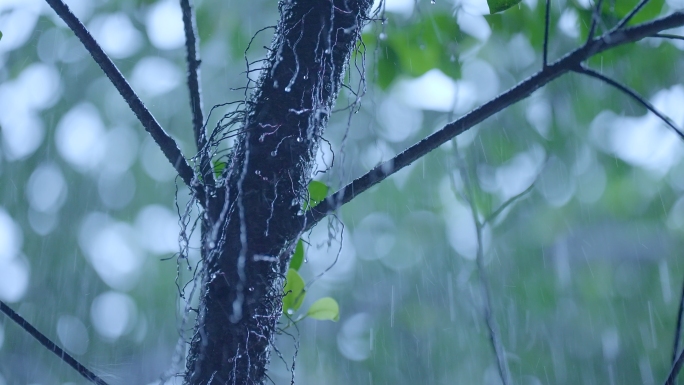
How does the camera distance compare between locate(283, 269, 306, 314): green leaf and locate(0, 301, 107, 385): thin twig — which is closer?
locate(0, 301, 107, 385): thin twig

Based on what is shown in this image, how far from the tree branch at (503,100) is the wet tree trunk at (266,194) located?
0.03 metres

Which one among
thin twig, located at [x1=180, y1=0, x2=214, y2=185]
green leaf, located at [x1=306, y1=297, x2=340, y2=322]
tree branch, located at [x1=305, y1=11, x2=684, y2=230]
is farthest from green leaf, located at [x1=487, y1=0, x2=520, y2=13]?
green leaf, located at [x1=306, y1=297, x2=340, y2=322]

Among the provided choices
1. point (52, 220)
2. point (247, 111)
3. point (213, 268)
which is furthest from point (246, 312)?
point (52, 220)

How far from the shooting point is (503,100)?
1.21 ft

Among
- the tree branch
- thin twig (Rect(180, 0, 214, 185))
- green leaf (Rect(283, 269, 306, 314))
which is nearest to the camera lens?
the tree branch

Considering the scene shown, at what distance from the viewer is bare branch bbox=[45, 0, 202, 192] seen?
0.39m

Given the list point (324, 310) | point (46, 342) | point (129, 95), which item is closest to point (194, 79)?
point (129, 95)

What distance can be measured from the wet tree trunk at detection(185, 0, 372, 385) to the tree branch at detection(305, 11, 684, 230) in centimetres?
3

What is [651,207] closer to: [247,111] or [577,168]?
[577,168]

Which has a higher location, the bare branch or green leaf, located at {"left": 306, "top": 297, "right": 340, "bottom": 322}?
the bare branch

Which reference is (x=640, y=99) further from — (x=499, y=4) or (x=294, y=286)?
(x=294, y=286)

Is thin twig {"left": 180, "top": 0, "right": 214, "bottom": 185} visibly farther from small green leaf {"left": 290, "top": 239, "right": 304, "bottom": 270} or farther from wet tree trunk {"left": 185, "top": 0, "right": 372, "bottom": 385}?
small green leaf {"left": 290, "top": 239, "right": 304, "bottom": 270}

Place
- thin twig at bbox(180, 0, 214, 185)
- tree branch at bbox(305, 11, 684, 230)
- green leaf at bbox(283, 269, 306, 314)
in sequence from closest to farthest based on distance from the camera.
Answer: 1. tree branch at bbox(305, 11, 684, 230)
2. thin twig at bbox(180, 0, 214, 185)
3. green leaf at bbox(283, 269, 306, 314)

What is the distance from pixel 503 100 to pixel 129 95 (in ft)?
0.85
